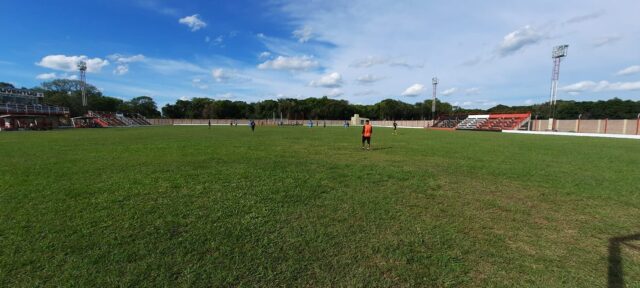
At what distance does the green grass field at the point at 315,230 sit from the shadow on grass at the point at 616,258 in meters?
0.02

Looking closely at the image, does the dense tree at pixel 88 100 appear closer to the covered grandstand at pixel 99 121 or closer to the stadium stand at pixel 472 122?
the covered grandstand at pixel 99 121

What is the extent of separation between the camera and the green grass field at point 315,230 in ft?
10.4

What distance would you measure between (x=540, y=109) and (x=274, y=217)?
119976mm

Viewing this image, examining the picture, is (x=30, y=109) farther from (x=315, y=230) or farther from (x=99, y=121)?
(x=315, y=230)

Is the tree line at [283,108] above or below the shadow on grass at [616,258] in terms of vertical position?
above

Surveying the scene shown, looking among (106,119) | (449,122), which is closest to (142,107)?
(106,119)

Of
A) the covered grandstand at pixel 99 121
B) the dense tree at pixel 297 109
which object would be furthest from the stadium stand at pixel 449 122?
the covered grandstand at pixel 99 121

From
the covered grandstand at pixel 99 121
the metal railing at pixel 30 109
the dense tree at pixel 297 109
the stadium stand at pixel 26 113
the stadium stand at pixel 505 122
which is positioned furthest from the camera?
the dense tree at pixel 297 109

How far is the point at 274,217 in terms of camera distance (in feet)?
15.7

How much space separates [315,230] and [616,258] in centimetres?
373

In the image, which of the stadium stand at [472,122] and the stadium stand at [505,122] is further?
the stadium stand at [472,122]

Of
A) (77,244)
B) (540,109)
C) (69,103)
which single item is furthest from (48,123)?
(540,109)

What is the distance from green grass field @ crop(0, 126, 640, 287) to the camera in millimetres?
3166

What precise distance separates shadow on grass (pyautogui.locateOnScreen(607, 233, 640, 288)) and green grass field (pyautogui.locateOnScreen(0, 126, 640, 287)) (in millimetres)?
20
